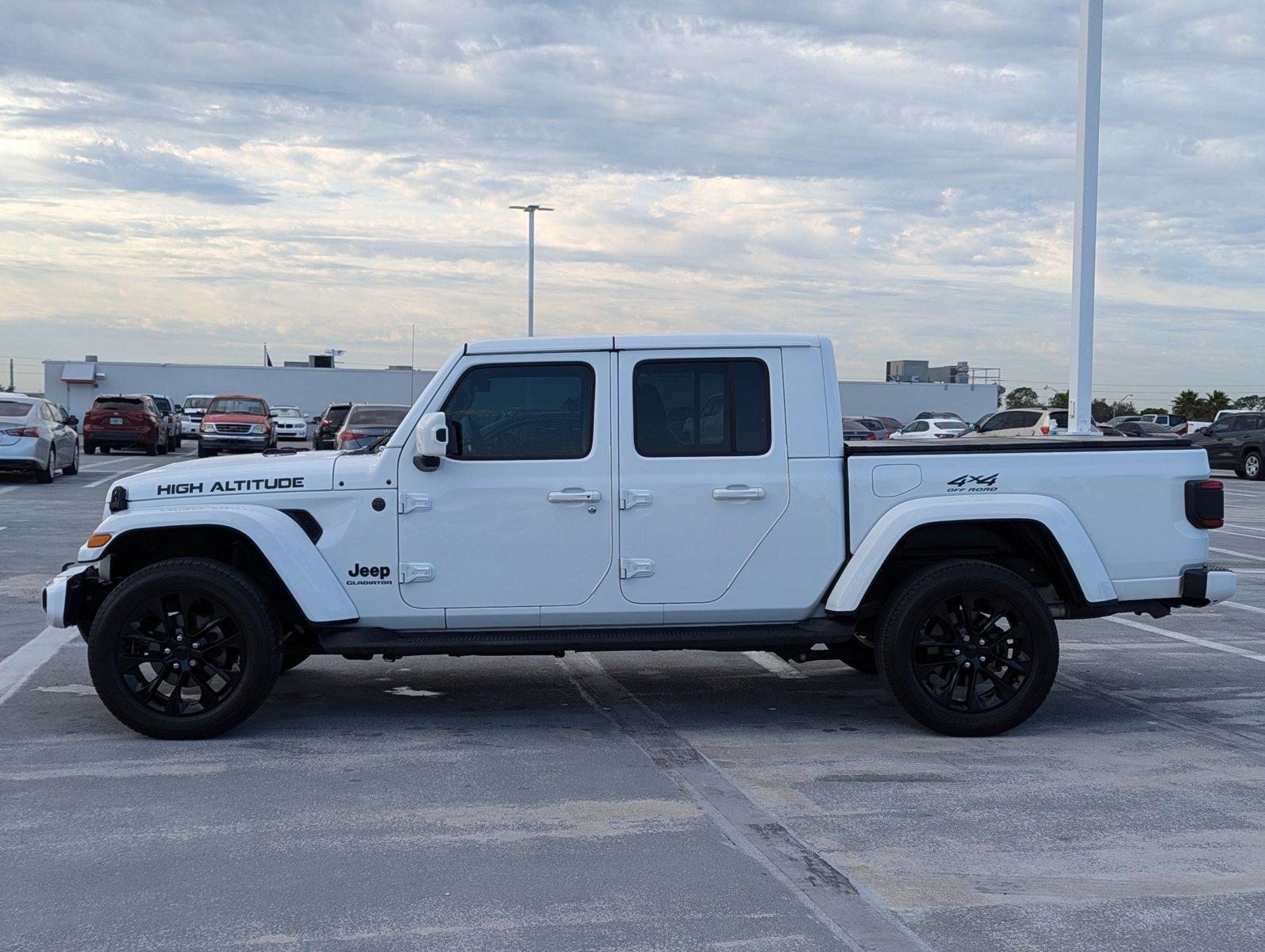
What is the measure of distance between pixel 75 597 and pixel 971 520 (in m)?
4.52

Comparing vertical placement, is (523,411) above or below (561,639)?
above

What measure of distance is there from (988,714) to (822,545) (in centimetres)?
119

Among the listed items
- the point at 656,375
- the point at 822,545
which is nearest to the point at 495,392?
the point at 656,375

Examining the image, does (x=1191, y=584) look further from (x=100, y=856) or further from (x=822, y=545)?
(x=100, y=856)

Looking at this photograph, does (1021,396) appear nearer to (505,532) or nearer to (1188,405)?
(1188,405)

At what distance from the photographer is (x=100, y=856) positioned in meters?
4.94

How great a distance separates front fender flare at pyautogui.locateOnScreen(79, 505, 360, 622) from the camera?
6586 mm

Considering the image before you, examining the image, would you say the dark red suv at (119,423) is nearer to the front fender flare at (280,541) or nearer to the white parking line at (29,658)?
the white parking line at (29,658)

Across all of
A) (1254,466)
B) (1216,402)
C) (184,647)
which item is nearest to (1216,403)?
(1216,402)

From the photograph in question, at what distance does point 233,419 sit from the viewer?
37.1 meters

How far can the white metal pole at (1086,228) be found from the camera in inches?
634

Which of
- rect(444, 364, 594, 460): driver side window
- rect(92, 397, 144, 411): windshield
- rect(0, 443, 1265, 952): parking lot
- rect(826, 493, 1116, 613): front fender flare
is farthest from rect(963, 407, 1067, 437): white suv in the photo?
rect(444, 364, 594, 460): driver side window

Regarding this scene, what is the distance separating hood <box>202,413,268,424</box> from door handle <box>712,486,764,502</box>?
32224 millimetres

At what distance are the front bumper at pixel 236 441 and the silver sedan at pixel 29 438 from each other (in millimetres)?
11286
